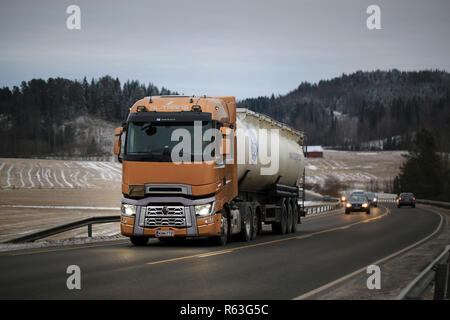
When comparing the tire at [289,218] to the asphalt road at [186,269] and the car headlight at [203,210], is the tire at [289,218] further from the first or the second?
the car headlight at [203,210]

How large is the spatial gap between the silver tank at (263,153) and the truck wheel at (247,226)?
78 cm

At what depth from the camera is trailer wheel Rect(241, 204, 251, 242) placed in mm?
22078

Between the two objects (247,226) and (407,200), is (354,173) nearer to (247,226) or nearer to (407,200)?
(407,200)

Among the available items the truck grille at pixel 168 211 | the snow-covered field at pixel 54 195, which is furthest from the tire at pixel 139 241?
the snow-covered field at pixel 54 195

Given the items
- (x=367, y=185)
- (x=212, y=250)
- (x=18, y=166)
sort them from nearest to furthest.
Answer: (x=212, y=250) → (x=18, y=166) → (x=367, y=185)

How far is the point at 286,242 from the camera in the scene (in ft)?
72.6

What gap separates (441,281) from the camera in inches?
369

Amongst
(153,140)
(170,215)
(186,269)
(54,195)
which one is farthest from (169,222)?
(54,195)

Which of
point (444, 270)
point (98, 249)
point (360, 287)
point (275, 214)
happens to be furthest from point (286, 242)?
point (444, 270)

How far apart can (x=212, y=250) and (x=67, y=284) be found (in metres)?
7.54

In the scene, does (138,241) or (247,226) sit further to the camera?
(247,226)

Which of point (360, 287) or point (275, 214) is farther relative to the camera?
point (275, 214)

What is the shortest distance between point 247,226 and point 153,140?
5.53 metres
